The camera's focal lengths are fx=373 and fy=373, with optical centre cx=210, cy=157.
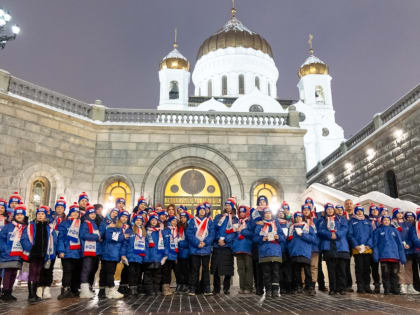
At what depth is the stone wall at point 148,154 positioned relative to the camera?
1398 centimetres

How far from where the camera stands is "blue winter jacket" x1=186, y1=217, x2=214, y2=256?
25.9 feet

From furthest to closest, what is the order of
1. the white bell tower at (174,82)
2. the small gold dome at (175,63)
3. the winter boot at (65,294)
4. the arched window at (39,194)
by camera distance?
the small gold dome at (175,63), the white bell tower at (174,82), the arched window at (39,194), the winter boot at (65,294)

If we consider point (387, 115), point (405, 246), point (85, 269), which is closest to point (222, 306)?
point (85, 269)

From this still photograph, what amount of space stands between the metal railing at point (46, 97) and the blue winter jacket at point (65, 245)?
27.5 feet

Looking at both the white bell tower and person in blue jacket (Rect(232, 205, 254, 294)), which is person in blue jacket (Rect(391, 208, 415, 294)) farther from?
the white bell tower

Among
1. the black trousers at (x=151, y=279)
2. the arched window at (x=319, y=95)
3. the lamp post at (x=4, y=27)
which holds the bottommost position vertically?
the black trousers at (x=151, y=279)

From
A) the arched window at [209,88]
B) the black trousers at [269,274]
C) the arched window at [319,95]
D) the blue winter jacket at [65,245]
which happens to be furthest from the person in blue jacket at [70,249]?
the arched window at [319,95]

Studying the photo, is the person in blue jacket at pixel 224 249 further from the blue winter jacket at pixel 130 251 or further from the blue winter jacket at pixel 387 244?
the blue winter jacket at pixel 387 244

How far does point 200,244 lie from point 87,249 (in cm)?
225

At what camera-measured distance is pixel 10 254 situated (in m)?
6.65

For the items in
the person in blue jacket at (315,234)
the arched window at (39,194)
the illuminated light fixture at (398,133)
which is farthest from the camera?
the illuminated light fixture at (398,133)

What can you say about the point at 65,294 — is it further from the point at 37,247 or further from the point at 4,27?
the point at 4,27

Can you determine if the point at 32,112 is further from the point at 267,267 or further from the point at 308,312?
the point at 308,312

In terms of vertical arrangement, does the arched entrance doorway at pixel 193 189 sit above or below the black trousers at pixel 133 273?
above
